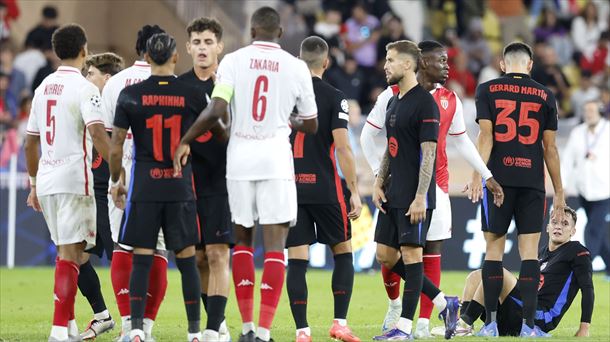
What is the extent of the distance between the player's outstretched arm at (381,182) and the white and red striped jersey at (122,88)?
208 centimetres

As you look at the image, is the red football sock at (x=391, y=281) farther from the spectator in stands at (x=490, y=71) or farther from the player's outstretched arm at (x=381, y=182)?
the spectator in stands at (x=490, y=71)

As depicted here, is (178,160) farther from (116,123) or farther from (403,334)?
(403,334)

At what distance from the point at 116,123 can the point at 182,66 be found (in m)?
16.3

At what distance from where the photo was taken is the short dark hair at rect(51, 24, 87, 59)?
10.8 m

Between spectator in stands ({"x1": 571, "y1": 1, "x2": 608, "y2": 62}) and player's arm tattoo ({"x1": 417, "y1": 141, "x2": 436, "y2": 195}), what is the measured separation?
1775 centimetres

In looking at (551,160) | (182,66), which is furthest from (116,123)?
(182,66)

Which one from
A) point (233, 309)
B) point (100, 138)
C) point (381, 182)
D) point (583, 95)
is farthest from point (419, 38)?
point (100, 138)

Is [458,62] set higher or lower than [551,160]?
higher

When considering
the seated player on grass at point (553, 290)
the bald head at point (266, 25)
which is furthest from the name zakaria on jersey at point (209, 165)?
the seated player on grass at point (553, 290)

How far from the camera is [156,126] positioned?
1002 centimetres

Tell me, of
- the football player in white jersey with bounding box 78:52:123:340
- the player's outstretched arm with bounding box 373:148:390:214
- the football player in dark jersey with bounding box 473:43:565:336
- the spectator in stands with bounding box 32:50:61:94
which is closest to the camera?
the player's outstretched arm with bounding box 373:148:390:214

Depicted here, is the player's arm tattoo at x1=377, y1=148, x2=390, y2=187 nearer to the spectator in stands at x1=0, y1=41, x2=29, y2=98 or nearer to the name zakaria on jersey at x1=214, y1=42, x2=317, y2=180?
the name zakaria on jersey at x1=214, y1=42, x2=317, y2=180

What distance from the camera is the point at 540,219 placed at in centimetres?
1168

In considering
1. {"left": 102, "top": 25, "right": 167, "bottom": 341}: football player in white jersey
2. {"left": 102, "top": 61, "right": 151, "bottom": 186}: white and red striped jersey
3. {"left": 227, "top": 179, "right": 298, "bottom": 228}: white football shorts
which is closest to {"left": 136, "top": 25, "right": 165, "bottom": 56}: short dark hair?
{"left": 102, "top": 25, "right": 167, "bottom": 341}: football player in white jersey
